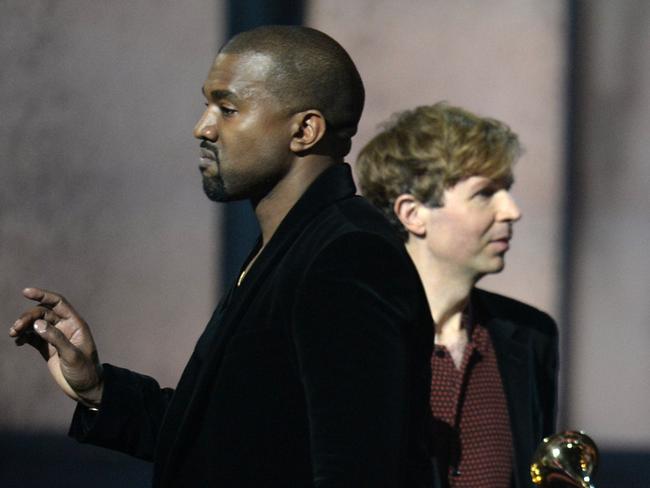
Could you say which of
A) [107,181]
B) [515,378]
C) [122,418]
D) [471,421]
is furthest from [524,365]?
[107,181]

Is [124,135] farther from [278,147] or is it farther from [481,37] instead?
[278,147]

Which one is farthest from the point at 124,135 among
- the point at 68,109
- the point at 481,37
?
the point at 481,37

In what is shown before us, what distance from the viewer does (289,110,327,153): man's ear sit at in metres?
1.74

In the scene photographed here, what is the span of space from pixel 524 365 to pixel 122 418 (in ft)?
3.32

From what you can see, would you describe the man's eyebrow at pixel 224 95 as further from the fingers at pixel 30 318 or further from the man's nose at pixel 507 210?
the man's nose at pixel 507 210

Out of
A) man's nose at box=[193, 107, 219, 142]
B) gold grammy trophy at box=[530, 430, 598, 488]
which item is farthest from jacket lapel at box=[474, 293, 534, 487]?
man's nose at box=[193, 107, 219, 142]

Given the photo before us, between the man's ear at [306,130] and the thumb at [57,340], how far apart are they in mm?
420

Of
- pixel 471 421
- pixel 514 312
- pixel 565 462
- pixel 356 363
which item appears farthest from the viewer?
pixel 514 312

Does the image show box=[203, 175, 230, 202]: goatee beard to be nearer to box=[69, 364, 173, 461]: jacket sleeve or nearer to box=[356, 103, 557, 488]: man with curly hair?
box=[69, 364, 173, 461]: jacket sleeve

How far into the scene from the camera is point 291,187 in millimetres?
1760

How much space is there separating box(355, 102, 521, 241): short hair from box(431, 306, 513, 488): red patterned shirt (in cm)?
29

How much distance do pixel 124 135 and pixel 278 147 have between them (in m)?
2.03

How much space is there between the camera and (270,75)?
5.72ft

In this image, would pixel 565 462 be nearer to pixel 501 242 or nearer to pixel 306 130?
pixel 501 242
